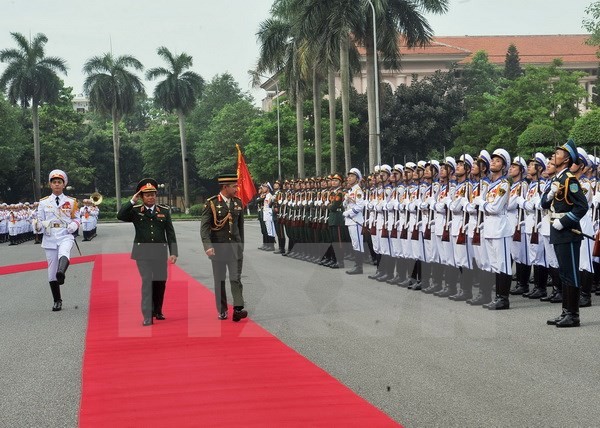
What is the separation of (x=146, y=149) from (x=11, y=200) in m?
16.6

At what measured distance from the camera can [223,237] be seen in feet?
39.0

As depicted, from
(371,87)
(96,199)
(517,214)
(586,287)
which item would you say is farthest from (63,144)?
(586,287)

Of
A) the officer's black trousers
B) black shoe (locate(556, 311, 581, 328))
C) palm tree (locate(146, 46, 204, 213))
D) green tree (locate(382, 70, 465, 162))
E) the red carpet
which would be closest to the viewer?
the red carpet

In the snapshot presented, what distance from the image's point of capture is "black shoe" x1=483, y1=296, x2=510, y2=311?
12148 mm

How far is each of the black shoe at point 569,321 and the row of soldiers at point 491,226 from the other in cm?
1

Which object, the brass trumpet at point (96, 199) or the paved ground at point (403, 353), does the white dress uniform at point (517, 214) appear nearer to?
the paved ground at point (403, 353)

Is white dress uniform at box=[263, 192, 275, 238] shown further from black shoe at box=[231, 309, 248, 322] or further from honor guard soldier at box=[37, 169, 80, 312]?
black shoe at box=[231, 309, 248, 322]

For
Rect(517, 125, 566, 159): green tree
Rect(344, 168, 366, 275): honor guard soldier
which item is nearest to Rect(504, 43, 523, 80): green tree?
Rect(517, 125, 566, 159): green tree

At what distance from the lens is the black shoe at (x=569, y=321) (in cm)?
1040

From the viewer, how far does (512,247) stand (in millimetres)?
13680

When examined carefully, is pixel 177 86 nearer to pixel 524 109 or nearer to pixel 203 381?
pixel 524 109

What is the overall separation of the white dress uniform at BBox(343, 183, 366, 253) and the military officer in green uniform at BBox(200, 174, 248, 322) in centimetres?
615

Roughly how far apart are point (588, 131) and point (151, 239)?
102 ft

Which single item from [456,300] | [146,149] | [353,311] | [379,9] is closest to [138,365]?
[353,311]
